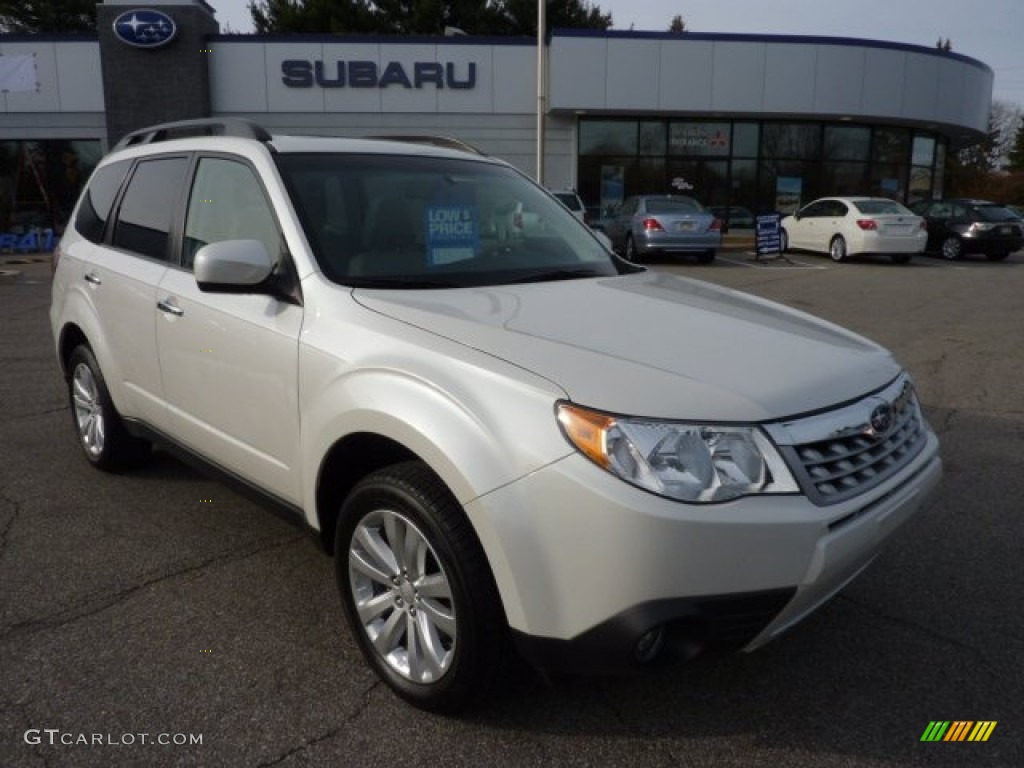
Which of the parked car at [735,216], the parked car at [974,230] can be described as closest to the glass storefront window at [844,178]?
the parked car at [735,216]

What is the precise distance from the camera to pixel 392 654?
104 inches

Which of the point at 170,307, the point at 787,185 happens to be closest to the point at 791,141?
the point at 787,185

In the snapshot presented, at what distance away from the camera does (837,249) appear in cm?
1900

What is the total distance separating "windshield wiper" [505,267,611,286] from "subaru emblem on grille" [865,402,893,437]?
1.32 m

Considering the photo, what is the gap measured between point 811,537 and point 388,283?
164 centimetres

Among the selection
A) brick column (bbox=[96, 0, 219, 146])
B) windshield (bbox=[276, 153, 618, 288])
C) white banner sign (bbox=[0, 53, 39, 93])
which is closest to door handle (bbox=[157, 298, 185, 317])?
windshield (bbox=[276, 153, 618, 288])

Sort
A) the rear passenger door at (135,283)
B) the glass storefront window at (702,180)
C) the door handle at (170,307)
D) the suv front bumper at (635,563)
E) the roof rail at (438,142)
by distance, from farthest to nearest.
A: 1. the glass storefront window at (702,180)
2. the roof rail at (438,142)
3. the rear passenger door at (135,283)
4. the door handle at (170,307)
5. the suv front bumper at (635,563)

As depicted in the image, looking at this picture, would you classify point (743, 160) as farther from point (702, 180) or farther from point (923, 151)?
point (923, 151)

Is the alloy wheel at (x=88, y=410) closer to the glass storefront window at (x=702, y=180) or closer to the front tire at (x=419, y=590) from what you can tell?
the front tire at (x=419, y=590)

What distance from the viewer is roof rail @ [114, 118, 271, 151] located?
350 centimetres

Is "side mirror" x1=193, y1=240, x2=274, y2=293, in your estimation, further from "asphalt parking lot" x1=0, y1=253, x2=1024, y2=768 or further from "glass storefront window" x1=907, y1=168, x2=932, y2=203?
"glass storefront window" x1=907, y1=168, x2=932, y2=203

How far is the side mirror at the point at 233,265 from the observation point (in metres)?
2.77

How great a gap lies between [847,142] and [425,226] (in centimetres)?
2596

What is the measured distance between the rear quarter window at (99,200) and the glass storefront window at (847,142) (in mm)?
24974
